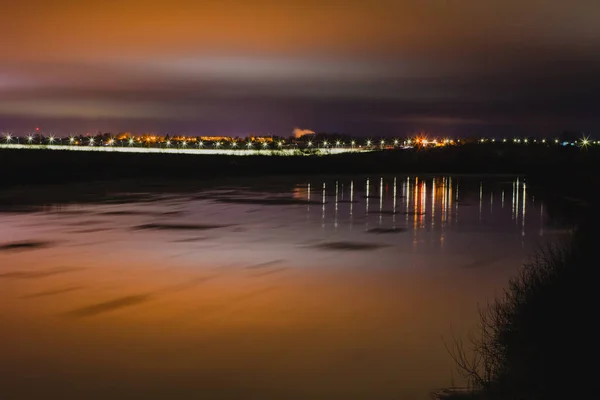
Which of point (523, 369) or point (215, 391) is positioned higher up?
point (523, 369)

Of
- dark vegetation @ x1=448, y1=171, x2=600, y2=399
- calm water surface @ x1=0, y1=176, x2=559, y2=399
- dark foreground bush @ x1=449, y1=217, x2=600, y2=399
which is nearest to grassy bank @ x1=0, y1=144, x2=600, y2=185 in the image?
calm water surface @ x1=0, y1=176, x2=559, y2=399

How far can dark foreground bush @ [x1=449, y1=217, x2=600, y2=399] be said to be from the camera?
8273 mm

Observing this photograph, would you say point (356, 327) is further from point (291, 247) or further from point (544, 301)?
point (291, 247)

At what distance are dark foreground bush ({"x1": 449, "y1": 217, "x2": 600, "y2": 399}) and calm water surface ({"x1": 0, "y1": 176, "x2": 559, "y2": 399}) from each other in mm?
793

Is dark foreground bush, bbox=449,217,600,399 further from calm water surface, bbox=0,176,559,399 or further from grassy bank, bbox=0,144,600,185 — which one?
grassy bank, bbox=0,144,600,185

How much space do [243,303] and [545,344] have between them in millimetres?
8176

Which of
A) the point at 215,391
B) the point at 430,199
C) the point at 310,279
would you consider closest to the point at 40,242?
the point at 310,279

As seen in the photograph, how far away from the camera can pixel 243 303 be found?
53.2ft

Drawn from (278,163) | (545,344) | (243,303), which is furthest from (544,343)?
(278,163)

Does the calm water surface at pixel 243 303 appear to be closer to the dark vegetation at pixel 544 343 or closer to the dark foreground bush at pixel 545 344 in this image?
the dark vegetation at pixel 544 343

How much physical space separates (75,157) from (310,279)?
90679mm

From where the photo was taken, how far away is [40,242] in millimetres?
26984

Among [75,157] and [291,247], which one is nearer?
[291,247]

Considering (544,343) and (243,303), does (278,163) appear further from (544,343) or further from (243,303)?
(544,343)
